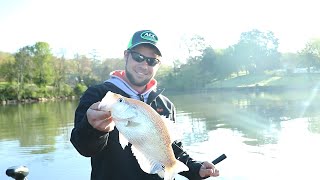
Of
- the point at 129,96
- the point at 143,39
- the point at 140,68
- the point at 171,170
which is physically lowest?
the point at 171,170

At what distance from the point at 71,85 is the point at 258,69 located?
3946cm

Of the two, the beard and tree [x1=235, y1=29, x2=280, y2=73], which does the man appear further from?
tree [x1=235, y1=29, x2=280, y2=73]

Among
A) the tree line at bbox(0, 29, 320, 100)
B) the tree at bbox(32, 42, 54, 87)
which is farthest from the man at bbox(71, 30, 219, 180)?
the tree at bbox(32, 42, 54, 87)

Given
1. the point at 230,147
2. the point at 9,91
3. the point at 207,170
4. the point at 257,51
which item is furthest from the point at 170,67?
the point at 207,170

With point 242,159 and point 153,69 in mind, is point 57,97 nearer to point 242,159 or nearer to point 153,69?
point 242,159

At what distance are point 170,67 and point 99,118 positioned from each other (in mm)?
78699

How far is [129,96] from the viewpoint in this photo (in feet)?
10.3

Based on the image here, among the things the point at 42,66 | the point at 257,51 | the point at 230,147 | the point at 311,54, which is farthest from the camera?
the point at 257,51

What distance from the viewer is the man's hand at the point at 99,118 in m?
2.34

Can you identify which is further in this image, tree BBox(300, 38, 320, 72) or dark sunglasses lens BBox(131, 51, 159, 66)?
tree BBox(300, 38, 320, 72)

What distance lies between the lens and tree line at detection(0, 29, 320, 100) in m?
70.1

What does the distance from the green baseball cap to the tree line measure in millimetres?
67264

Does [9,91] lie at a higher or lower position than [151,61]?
lower

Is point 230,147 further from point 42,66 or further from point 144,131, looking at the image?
point 42,66
